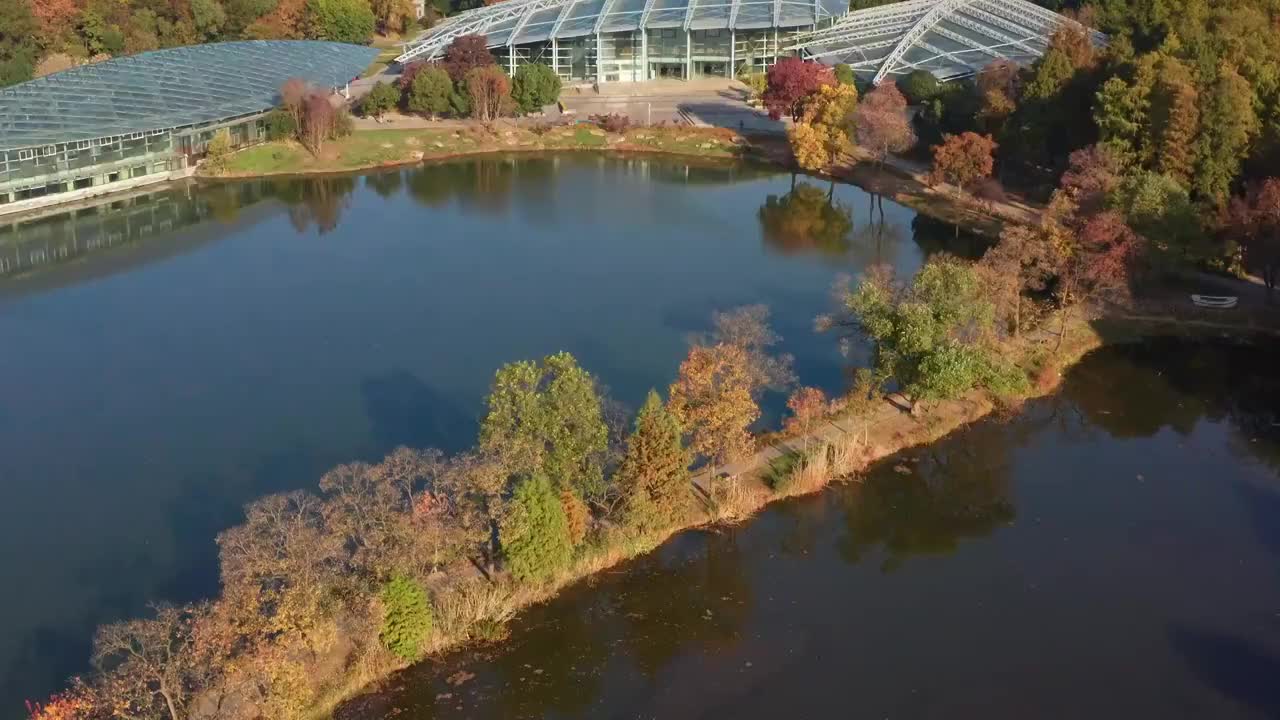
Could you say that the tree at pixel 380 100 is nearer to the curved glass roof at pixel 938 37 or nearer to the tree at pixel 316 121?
the tree at pixel 316 121

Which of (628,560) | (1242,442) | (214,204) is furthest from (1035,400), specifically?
(214,204)

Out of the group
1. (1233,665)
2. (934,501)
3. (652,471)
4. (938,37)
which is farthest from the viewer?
(938,37)

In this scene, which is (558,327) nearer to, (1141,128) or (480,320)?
(480,320)

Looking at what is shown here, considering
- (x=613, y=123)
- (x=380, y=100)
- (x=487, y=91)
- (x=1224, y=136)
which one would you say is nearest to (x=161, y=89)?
(x=380, y=100)

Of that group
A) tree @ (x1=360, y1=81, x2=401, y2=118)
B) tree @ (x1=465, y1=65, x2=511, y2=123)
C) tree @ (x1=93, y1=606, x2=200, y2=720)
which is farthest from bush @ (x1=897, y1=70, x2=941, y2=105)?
tree @ (x1=93, y1=606, x2=200, y2=720)

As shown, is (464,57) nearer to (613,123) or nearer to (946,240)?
(613,123)
